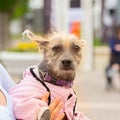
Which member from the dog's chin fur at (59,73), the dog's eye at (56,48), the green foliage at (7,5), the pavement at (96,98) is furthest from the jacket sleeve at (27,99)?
the green foliage at (7,5)

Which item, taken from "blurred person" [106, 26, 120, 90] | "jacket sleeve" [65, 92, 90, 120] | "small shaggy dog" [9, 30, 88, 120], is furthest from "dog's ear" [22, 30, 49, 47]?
"blurred person" [106, 26, 120, 90]

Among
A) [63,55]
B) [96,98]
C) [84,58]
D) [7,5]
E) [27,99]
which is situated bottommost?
[96,98]

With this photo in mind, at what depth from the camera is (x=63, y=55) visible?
165 inches

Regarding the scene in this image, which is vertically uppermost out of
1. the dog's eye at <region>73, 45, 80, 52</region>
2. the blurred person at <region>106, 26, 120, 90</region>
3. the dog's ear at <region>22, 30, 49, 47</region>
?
the dog's ear at <region>22, 30, 49, 47</region>

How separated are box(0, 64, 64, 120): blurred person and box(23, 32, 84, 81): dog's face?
0.60ft

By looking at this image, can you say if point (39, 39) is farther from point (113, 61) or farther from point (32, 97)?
point (113, 61)

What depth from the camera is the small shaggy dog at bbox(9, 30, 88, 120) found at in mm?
4113

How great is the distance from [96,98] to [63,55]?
11212mm

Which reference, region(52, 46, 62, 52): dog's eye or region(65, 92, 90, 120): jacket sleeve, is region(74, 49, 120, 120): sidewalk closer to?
region(65, 92, 90, 120): jacket sleeve

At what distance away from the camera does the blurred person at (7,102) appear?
382 centimetres

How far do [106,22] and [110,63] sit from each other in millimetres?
17344

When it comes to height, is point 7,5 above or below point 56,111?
below

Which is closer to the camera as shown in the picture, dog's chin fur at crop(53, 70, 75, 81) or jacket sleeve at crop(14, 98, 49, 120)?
jacket sleeve at crop(14, 98, 49, 120)

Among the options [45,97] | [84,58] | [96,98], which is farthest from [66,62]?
[84,58]
